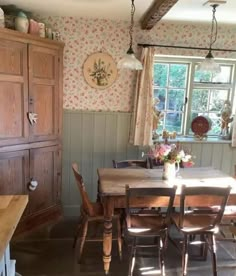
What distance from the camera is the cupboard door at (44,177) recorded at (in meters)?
2.88

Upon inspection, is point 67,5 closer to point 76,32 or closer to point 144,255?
point 76,32

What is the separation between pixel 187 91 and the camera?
3.62 metres

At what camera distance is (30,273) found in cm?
236

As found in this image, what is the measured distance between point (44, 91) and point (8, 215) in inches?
66.1

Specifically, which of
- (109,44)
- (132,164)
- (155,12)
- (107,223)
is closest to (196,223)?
(107,223)

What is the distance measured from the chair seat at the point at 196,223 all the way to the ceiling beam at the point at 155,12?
1847mm

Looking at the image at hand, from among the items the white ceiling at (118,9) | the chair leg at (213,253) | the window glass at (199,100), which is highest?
the white ceiling at (118,9)

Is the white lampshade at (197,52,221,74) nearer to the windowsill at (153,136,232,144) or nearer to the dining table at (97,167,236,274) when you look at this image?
the dining table at (97,167,236,274)

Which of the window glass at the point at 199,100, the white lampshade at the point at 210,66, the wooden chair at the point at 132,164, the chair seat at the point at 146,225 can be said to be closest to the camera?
the chair seat at the point at 146,225

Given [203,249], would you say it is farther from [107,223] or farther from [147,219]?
[107,223]

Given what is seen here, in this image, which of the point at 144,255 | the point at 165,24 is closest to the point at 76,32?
the point at 165,24

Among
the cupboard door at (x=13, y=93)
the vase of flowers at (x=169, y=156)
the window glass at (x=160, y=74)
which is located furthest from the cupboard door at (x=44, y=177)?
the window glass at (x=160, y=74)

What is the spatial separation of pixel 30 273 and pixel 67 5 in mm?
2560

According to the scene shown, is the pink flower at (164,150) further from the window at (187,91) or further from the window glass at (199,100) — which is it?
the window glass at (199,100)
